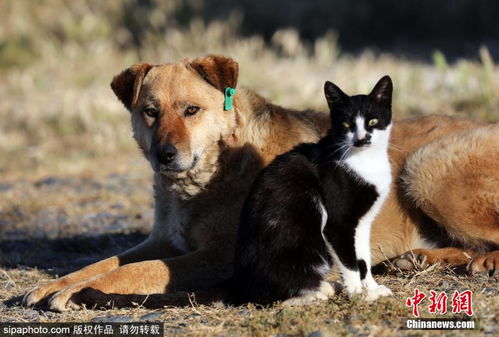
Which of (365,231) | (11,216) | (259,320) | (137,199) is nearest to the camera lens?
(259,320)

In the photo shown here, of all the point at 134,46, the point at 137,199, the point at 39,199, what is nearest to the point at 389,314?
the point at 137,199

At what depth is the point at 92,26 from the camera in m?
16.9

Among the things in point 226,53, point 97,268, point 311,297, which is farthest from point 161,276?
point 226,53

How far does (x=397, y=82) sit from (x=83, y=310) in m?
7.83

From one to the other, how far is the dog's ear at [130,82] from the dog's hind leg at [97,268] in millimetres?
1105

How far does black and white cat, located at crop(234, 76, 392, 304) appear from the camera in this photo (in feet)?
13.1

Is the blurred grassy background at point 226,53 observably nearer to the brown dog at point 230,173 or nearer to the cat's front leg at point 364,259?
the brown dog at point 230,173

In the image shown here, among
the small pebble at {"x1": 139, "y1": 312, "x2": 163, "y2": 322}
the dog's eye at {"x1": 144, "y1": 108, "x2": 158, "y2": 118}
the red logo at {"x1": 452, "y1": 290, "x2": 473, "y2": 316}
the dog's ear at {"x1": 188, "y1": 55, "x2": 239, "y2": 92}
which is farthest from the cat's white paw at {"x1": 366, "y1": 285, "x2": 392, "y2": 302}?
the dog's eye at {"x1": 144, "y1": 108, "x2": 158, "y2": 118}

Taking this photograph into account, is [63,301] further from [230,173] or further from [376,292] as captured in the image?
[376,292]

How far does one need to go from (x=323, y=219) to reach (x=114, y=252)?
9.13ft

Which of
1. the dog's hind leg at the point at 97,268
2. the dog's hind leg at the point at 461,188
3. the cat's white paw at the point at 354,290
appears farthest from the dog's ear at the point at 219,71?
the cat's white paw at the point at 354,290

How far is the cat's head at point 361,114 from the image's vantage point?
3998 mm

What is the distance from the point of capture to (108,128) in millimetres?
11445

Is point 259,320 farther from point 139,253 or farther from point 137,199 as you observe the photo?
point 137,199
